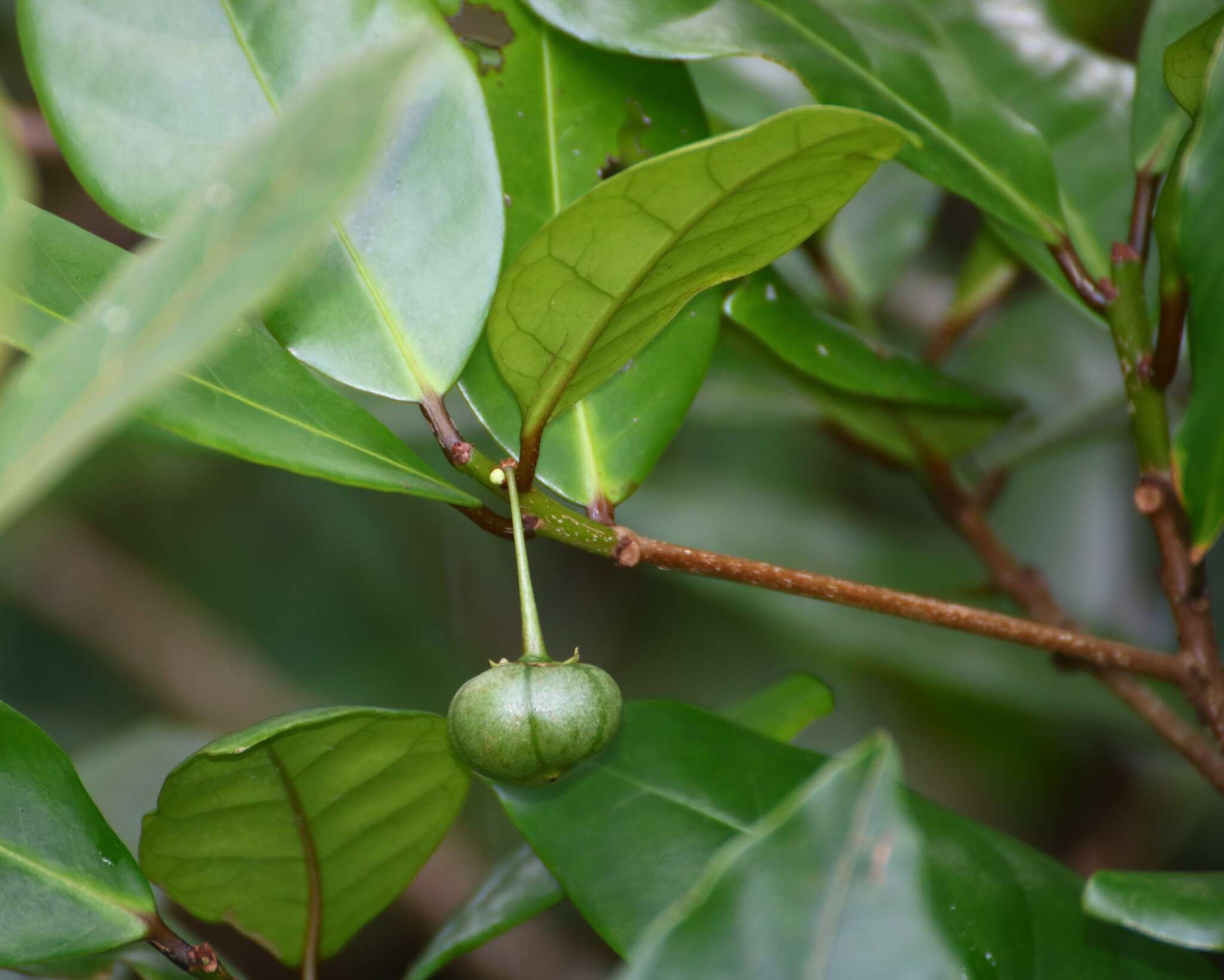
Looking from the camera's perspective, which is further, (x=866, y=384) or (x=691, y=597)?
(x=691, y=597)

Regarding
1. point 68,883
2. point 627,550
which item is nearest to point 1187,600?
point 627,550

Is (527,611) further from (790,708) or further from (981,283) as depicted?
(981,283)

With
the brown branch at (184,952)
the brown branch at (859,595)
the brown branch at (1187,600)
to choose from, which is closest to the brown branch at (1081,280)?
the brown branch at (1187,600)

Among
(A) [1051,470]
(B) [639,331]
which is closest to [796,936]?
(B) [639,331]

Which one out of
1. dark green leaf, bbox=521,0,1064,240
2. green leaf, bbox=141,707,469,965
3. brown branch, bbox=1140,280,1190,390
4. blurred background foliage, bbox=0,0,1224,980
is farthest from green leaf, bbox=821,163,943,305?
green leaf, bbox=141,707,469,965

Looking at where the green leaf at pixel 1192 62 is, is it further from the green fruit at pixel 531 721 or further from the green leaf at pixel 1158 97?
the green fruit at pixel 531 721
